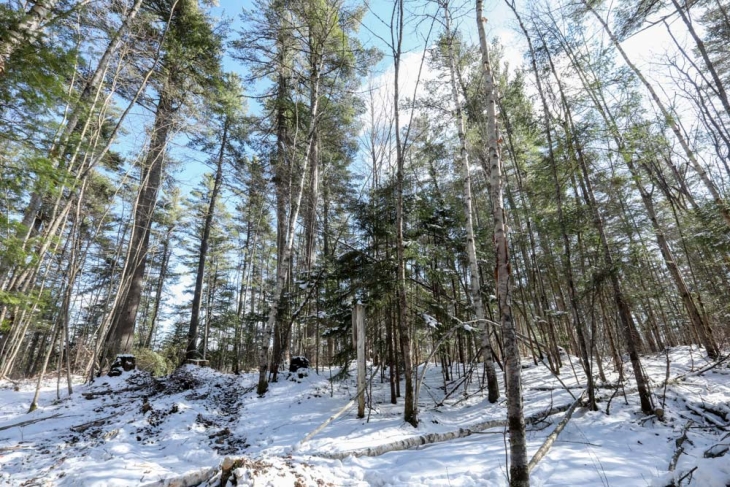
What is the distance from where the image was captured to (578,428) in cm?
476

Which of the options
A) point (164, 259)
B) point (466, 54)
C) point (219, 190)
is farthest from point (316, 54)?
point (164, 259)

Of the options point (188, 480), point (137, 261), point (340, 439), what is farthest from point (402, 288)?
point (137, 261)

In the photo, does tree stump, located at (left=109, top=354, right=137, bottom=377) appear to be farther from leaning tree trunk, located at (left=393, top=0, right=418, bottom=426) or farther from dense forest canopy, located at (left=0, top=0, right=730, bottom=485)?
leaning tree trunk, located at (left=393, top=0, right=418, bottom=426)

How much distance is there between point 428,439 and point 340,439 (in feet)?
4.66

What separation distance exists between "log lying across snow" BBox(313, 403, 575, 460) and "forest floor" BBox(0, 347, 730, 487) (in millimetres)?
29

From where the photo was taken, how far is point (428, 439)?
4.77 meters

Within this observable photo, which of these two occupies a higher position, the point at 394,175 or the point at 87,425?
the point at 394,175

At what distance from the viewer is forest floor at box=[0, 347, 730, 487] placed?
3422 millimetres

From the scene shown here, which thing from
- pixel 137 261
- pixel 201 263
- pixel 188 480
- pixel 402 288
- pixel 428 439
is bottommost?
pixel 428 439

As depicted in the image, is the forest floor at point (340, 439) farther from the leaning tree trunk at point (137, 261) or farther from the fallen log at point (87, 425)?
the leaning tree trunk at point (137, 261)

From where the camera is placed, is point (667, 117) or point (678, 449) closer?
point (678, 449)

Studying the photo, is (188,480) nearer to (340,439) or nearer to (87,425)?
(340,439)

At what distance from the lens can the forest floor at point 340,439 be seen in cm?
342

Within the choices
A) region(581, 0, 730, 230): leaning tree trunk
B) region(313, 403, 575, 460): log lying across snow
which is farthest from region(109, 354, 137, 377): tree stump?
region(581, 0, 730, 230): leaning tree trunk
